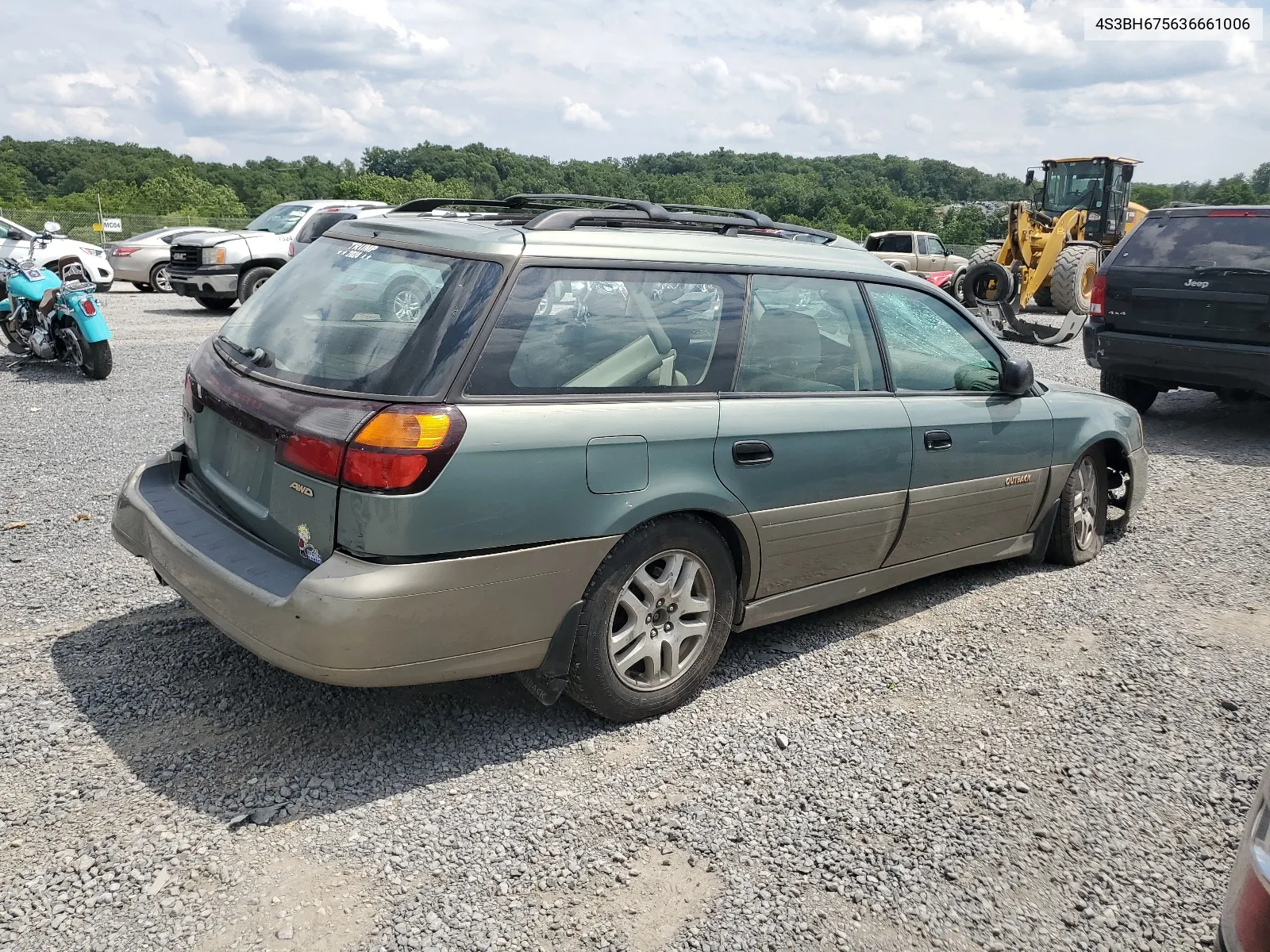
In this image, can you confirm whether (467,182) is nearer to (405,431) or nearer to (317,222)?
(317,222)

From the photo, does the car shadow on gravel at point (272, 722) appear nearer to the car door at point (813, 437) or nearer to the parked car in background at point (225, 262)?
the car door at point (813, 437)

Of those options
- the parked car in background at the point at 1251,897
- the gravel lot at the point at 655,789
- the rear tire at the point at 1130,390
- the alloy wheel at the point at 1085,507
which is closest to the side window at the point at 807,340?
the gravel lot at the point at 655,789

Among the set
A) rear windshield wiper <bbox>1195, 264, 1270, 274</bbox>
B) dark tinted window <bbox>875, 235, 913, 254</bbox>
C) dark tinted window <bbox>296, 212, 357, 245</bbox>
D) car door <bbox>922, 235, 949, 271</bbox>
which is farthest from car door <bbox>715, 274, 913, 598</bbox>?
dark tinted window <bbox>875, 235, 913, 254</bbox>

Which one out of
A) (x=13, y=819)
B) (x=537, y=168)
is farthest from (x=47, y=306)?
(x=537, y=168)

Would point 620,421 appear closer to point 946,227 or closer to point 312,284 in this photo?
point 312,284

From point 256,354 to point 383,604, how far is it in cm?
118

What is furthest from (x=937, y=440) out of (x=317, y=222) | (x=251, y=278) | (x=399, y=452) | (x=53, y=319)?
(x=251, y=278)

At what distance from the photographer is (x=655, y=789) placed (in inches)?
128

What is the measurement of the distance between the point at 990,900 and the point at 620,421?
5.78 feet

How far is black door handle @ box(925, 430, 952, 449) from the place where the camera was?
171 inches

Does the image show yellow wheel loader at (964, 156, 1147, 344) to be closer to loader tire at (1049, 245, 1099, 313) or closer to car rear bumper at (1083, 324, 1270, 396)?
loader tire at (1049, 245, 1099, 313)

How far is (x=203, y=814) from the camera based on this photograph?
2.96 m

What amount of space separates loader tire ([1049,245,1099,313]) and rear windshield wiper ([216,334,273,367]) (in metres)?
17.4

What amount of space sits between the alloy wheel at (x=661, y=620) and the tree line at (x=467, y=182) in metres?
46.4
